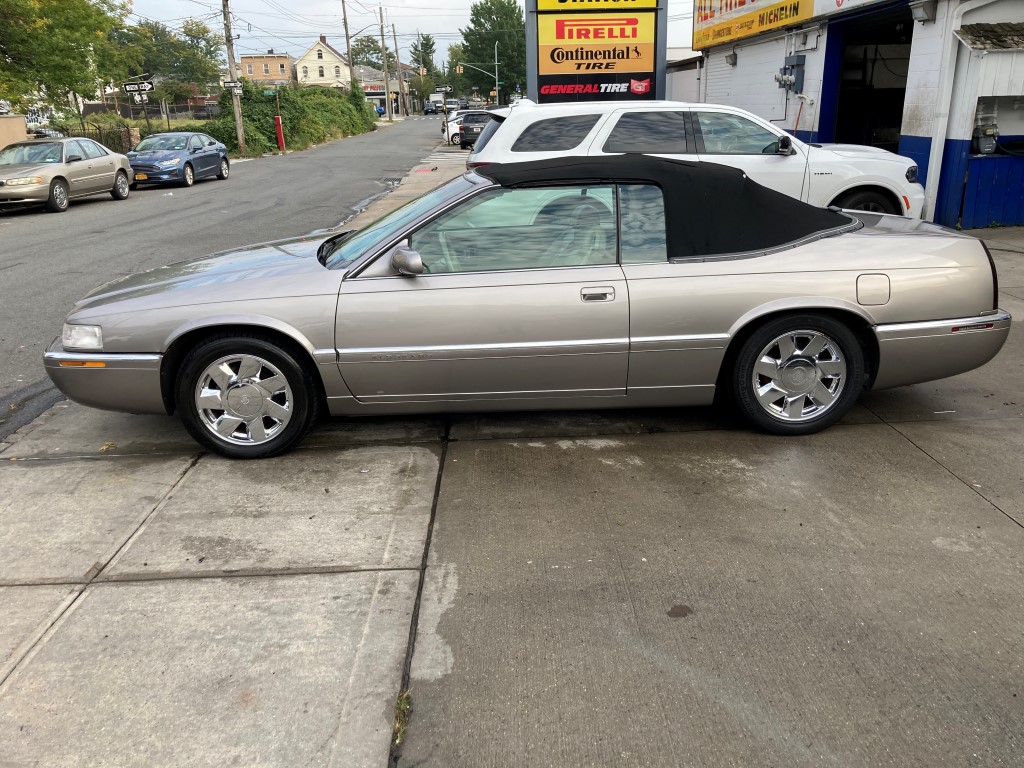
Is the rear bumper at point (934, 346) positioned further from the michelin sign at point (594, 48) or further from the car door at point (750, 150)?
the michelin sign at point (594, 48)

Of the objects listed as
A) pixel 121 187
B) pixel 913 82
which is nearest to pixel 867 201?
pixel 913 82

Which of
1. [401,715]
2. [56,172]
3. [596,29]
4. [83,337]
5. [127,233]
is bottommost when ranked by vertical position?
[401,715]

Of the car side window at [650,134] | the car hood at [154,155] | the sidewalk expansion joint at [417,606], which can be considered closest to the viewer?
the sidewalk expansion joint at [417,606]

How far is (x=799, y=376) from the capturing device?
4.56 metres

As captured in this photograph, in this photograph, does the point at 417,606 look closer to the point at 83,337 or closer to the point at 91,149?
the point at 83,337

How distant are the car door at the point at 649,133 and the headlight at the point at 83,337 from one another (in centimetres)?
558

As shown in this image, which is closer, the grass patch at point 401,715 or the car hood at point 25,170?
the grass patch at point 401,715

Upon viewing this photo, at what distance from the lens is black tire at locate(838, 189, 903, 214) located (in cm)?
884

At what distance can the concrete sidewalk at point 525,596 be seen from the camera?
8.34 ft

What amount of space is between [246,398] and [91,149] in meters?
16.9

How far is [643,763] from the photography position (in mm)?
2404

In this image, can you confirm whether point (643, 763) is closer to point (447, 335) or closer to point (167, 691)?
point (167, 691)

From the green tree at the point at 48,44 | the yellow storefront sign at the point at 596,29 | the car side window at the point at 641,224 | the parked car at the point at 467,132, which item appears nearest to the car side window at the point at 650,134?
the car side window at the point at 641,224

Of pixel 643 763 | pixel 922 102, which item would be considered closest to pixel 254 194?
pixel 922 102
